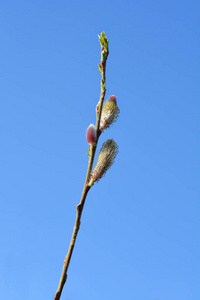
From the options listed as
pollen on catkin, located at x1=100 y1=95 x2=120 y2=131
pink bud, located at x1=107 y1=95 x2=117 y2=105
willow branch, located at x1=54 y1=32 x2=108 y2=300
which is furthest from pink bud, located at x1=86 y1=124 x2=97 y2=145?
pink bud, located at x1=107 y1=95 x2=117 y2=105

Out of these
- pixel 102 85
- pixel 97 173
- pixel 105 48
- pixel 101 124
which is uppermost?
pixel 105 48

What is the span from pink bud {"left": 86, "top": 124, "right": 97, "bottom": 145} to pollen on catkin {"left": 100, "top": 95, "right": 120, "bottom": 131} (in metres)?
0.22

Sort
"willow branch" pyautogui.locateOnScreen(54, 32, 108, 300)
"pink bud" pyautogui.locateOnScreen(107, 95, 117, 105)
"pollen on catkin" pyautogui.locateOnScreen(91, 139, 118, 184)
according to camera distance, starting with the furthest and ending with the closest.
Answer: "pink bud" pyautogui.locateOnScreen(107, 95, 117, 105) → "pollen on catkin" pyautogui.locateOnScreen(91, 139, 118, 184) → "willow branch" pyautogui.locateOnScreen(54, 32, 108, 300)

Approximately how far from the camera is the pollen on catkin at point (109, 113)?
10.3ft

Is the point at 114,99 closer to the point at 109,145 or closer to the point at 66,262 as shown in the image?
the point at 109,145

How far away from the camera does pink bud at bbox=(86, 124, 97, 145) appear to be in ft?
9.61

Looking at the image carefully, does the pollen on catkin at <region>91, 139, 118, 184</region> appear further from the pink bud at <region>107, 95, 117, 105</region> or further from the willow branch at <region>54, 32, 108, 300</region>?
the pink bud at <region>107, 95, 117, 105</region>

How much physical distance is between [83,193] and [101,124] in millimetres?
663

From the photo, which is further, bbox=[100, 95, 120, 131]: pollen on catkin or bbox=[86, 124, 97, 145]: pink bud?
bbox=[100, 95, 120, 131]: pollen on catkin

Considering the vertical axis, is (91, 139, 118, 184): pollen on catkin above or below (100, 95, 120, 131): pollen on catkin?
below

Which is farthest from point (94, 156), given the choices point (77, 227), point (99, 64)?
point (99, 64)

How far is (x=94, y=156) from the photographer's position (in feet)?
9.64

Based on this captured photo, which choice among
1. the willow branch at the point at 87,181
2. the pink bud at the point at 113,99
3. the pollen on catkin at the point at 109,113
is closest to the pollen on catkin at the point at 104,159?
the willow branch at the point at 87,181

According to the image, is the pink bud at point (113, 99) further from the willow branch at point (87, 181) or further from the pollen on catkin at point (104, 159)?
the pollen on catkin at point (104, 159)
